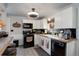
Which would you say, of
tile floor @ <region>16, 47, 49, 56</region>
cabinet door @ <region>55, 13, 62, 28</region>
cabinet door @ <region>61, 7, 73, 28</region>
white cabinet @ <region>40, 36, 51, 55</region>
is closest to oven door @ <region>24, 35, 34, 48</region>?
tile floor @ <region>16, 47, 49, 56</region>

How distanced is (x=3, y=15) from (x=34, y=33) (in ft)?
5.18

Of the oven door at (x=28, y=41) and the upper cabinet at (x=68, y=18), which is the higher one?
the upper cabinet at (x=68, y=18)

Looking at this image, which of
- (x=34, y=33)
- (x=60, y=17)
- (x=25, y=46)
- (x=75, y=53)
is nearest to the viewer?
(x=75, y=53)

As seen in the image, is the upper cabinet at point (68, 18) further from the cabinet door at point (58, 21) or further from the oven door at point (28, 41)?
the oven door at point (28, 41)

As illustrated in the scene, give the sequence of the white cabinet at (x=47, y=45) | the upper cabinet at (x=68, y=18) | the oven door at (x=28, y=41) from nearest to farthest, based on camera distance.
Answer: the upper cabinet at (x=68, y=18)
the white cabinet at (x=47, y=45)
the oven door at (x=28, y=41)

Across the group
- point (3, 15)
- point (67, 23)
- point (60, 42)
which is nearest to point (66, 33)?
point (67, 23)

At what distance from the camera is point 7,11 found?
1.97m

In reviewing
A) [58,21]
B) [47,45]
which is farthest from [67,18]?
[47,45]

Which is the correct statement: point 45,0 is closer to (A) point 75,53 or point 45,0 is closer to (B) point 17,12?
(B) point 17,12

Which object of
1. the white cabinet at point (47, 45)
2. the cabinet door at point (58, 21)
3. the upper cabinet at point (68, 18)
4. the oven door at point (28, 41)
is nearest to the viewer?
the upper cabinet at point (68, 18)

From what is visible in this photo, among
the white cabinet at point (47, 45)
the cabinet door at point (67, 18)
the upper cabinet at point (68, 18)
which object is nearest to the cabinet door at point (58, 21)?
the upper cabinet at point (68, 18)

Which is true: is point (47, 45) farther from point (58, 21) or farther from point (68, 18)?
point (68, 18)

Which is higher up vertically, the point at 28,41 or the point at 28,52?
the point at 28,41

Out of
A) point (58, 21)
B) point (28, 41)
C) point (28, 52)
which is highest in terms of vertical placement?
point (58, 21)
